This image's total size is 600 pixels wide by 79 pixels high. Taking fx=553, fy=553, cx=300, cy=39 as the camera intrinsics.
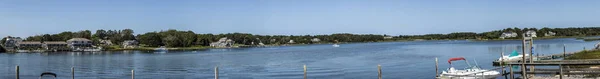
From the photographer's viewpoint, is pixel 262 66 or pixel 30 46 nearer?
pixel 262 66

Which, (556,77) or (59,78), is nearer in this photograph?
(556,77)

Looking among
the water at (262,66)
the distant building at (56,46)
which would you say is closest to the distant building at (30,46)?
the distant building at (56,46)

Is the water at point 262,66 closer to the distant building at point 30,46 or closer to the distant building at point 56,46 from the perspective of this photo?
the distant building at point 56,46

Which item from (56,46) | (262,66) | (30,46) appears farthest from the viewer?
(56,46)

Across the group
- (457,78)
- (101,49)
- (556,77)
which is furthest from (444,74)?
(101,49)

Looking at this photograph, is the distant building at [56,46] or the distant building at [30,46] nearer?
the distant building at [30,46]

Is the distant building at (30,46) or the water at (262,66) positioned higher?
the distant building at (30,46)

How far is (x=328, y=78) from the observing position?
134 feet

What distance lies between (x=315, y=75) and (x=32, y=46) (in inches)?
6829

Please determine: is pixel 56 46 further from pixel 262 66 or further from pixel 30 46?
pixel 262 66

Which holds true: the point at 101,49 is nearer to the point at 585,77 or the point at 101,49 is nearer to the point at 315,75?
the point at 315,75

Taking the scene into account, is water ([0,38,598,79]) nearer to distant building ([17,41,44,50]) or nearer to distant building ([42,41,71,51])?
distant building ([42,41,71,51])

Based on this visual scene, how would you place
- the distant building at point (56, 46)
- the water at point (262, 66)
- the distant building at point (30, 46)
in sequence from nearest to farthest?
the water at point (262, 66)
the distant building at point (30, 46)
the distant building at point (56, 46)

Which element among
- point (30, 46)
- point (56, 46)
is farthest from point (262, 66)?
point (30, 46)
